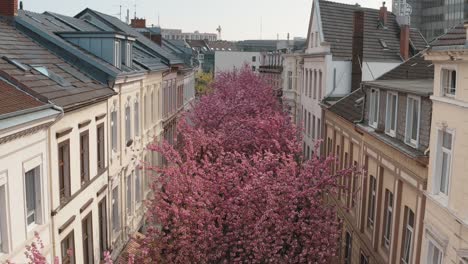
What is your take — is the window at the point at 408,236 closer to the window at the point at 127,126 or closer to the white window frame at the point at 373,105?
the white window frame at the point at 373,105

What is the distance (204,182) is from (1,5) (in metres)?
8.80

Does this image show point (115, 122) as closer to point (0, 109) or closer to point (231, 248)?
point (231, 248)

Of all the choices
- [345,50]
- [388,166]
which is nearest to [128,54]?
[388,166]

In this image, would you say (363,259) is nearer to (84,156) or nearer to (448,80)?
(448,80)

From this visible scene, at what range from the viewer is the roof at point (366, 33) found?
30.0m

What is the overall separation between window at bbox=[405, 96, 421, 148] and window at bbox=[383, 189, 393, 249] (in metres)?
2.32

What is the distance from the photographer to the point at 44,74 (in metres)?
14.4

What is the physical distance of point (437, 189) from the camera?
463 inches

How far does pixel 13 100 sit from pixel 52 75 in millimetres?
3975

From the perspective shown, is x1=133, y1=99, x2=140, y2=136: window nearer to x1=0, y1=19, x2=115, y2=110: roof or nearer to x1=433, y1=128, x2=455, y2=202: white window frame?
x1=0, y1=19, x2=115, y2=110: roof

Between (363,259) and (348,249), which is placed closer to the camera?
(363,259)

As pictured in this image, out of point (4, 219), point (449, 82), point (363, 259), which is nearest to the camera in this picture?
point (4, 219)

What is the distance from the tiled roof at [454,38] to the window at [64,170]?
30.2ft

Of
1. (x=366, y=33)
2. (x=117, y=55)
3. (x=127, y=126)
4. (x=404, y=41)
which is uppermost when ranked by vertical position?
(x=366, y=33)
